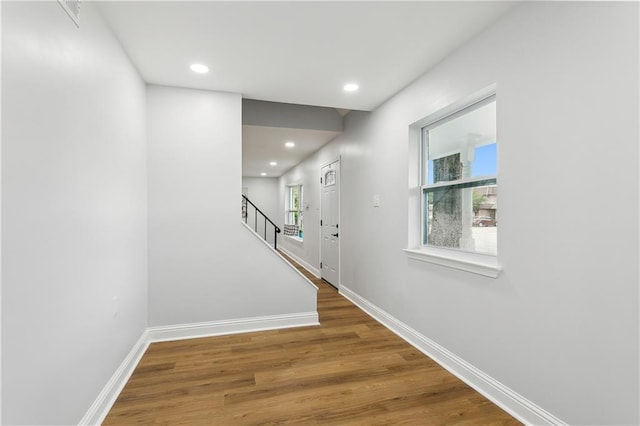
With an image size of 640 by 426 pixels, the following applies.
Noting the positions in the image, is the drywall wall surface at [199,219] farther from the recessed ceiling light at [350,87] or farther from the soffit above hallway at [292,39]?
the recessed ceiling light at [350,87]

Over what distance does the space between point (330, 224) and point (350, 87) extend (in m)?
2.63

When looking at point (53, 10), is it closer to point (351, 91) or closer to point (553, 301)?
point (351, 91)

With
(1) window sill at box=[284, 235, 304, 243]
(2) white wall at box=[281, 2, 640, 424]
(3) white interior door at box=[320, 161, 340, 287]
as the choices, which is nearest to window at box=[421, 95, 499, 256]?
(2) white wall at box=[281, 2, 640, 424]

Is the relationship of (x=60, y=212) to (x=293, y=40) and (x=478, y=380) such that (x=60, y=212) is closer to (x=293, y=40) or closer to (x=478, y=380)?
(x=293, y=40)

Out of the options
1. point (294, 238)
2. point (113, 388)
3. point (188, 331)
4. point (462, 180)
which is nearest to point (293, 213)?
point (294, 238)

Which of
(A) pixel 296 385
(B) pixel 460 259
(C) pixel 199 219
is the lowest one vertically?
(A) pixel 296 385

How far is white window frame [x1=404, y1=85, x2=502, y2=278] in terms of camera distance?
2.23 metres

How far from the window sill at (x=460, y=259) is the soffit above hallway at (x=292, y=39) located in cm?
160

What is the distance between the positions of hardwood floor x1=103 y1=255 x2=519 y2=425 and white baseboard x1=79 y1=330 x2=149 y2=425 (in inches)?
2.0

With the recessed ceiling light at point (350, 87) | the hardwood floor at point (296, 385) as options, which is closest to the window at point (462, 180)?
the recessed ceiling light at point (350, 87)

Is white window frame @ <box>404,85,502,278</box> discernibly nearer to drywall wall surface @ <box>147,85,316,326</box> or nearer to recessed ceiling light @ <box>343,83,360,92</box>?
recessed ceiling light @ <box>343,83,360,92</box>

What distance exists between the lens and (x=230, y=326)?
3.22 meters

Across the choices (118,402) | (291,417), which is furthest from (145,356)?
(291,417)

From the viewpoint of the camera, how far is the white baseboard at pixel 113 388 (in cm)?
178
